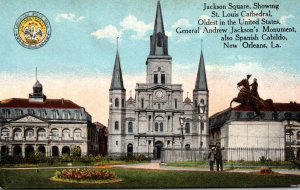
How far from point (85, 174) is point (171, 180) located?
2595 millimetres

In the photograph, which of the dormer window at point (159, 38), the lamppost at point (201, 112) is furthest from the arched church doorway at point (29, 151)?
the lamppost at point (201, 112)

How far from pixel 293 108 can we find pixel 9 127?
9.25m

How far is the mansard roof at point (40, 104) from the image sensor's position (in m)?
22.5

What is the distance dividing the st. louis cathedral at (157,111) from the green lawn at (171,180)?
105 inches

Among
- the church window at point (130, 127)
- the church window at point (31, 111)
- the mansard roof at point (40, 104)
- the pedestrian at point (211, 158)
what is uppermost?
the mansard roof at point (40, 104)

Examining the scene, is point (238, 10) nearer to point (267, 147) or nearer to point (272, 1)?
point (272, 1)

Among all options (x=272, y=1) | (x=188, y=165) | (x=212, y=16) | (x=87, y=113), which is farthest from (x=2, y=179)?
(x=272, y=1)

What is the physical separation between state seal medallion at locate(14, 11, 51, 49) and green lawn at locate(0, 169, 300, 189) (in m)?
4.09

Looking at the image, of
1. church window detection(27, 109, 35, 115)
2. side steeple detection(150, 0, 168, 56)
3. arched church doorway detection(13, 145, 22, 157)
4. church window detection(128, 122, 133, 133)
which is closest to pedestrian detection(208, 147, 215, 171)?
side steeple detection(150, 0, 168, 56)

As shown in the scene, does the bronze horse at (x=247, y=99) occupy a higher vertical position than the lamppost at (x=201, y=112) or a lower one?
higher

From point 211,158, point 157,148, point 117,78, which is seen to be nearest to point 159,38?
point 117,78

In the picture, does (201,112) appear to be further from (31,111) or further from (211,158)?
(31,111)

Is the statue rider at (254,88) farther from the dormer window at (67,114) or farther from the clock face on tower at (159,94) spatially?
the dormer window at (67,114)

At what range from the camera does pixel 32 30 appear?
2206 cm
